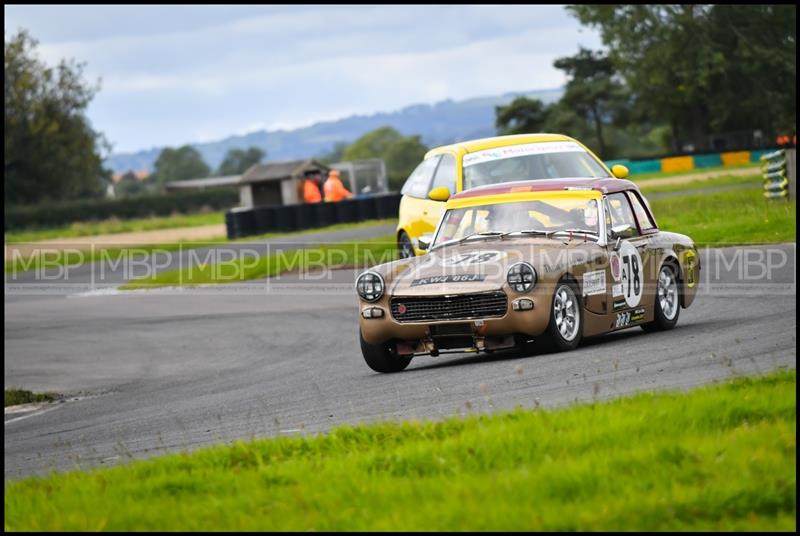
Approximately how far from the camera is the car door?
1141 centimetres

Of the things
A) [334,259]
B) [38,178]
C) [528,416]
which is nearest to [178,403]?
[528,416]

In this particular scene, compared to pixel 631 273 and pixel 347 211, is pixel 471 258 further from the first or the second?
pixel 347 211

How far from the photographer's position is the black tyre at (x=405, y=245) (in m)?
17.8

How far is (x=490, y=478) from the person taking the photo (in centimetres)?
582

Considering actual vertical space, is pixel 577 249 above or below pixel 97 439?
above

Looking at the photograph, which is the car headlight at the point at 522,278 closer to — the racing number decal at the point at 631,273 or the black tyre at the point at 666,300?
the racing number decal at the point at 631,273

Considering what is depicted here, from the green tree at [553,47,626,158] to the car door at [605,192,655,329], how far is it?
84.0 m

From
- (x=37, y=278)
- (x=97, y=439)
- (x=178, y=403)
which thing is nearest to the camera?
(x=97, y=439)

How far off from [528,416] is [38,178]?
225 ft

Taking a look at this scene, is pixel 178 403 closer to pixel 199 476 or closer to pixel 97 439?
pixel 97 439

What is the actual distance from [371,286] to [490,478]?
5255 mm

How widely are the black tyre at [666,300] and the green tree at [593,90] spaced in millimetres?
83707

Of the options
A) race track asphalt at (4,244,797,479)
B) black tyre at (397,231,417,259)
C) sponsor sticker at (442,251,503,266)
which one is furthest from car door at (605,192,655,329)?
black tyre at (397,231,417,259)

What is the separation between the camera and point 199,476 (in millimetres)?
6488
